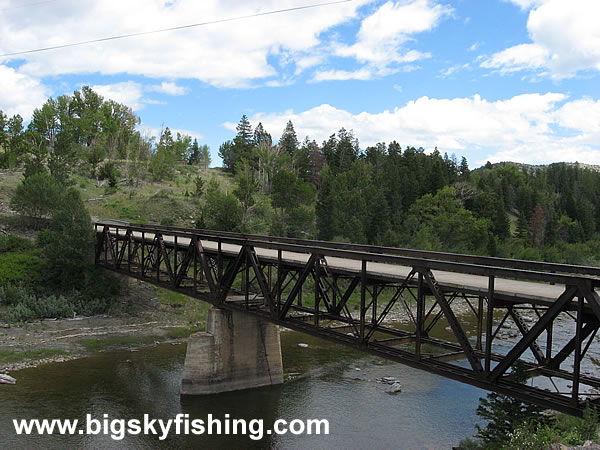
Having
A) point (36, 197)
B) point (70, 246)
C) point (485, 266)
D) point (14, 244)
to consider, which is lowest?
point (14, 244)

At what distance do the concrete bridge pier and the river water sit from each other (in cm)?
66

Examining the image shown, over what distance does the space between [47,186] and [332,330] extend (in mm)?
42489

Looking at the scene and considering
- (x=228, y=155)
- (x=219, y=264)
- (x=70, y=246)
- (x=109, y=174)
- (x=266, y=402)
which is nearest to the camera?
(x=219, y=264)

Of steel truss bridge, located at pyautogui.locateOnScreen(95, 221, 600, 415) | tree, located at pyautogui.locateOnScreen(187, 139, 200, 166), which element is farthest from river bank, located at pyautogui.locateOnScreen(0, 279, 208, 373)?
tree, located at pyautogui.locateOnScreen(187, 139, 200, 166)

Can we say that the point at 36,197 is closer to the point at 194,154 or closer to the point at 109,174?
the point at 109,174

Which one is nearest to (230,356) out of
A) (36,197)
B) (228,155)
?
(36,197)

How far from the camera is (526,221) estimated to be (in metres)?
109

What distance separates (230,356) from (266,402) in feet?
10.2

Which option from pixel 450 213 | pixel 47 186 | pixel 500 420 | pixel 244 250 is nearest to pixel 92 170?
pixel 47 186

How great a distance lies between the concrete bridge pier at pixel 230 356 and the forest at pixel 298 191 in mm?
32271

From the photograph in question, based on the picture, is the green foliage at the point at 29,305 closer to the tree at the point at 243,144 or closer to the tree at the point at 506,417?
the tree at the point at 506,417

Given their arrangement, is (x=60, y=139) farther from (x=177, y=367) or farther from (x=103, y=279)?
(x=177, y=367)

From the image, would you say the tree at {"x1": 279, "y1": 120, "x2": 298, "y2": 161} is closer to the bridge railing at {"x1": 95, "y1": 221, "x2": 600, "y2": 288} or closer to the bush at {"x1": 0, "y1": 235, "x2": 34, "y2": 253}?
the bush at {"x1": 0, "y1": 235, "x2": 34, "y2": 253}

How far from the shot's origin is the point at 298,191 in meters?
72.5
